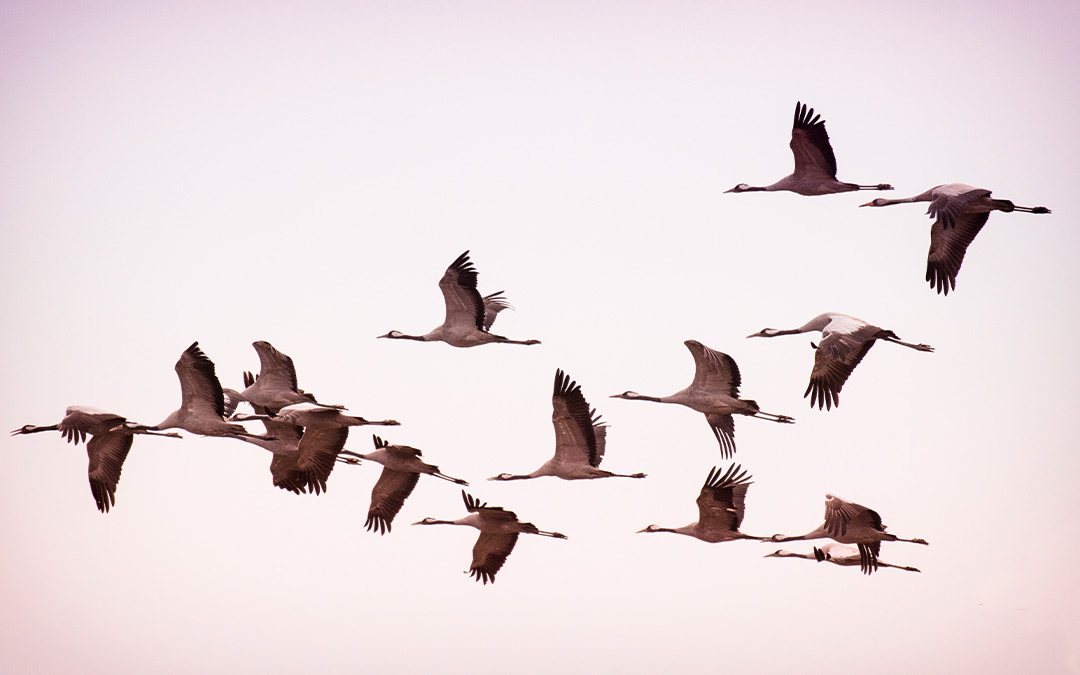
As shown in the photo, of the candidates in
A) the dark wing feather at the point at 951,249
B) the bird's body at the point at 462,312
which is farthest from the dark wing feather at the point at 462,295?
the dark wing feather at the point at 951,249

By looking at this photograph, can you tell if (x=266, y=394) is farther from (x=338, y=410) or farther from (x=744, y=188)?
(x=744, y=188)

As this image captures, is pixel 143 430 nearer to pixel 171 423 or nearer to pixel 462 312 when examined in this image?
pixel 171 423

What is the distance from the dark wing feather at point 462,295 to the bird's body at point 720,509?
5.30 m

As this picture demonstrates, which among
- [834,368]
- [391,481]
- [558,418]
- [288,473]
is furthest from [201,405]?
[834,368]

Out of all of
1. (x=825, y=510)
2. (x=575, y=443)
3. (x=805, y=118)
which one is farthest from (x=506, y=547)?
(x=805, y=118)

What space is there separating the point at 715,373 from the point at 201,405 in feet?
28.3

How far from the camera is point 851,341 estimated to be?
2122 centimetres

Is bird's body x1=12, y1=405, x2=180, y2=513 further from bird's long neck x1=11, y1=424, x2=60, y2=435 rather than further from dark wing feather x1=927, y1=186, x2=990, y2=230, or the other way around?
dark wing feather x1=927, y1=186, x2=990, y2=230

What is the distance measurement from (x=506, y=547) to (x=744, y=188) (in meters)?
7.68

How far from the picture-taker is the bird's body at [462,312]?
25.2m

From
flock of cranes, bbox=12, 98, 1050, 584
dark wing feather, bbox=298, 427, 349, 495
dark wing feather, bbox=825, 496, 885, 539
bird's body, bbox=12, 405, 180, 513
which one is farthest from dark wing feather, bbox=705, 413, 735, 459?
bird's body, bbox=12, 405, 180, 513

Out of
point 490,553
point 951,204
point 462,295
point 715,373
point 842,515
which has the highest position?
point 951,204

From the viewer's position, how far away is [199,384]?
23.7 meters

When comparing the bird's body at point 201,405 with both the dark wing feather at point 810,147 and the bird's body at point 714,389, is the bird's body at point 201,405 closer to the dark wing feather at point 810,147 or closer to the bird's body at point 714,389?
the bird's body at point 714,389
